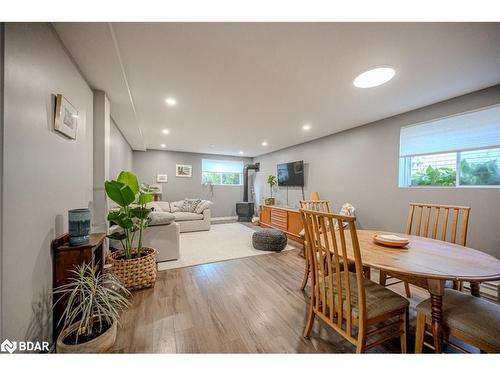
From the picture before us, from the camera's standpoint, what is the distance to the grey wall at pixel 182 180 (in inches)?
247

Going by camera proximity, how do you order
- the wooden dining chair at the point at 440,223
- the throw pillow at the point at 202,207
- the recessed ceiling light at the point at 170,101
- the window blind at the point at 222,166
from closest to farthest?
the wooden dining chair at the point at 440,223 → the recessed ceiling light at the point at 170,101 → the throw pillow at the point at 202,207 → the window blind at the point at 222,166

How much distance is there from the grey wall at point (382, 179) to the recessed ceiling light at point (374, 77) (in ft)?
4.26

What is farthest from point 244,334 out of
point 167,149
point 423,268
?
point 167,149

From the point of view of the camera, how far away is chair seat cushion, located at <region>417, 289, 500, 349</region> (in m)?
0.96

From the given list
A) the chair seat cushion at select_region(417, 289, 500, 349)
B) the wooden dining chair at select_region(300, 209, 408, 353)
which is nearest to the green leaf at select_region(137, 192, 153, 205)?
the wooden dining chair at select_region(300, 209, 408, 353)

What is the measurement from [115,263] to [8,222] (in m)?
1.34

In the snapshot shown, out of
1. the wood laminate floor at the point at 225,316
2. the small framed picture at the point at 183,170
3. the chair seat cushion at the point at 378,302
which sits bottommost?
the wood laminate floor at the point at 225,316

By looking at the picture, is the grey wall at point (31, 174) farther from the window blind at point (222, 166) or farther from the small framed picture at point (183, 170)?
the window blind at point (222, 166)

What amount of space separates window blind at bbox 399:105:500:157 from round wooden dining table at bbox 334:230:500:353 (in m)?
1.70

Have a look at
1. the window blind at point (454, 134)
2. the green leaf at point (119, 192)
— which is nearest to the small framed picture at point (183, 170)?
the green leaf at point (119, 192)

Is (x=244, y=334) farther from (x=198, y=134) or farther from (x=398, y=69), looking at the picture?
(x=198, y=134)

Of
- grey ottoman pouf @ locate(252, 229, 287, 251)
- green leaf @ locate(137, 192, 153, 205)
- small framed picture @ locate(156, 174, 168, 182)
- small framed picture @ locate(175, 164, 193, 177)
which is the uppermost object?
small framed picture @ locate(175, 164, 193, 177)

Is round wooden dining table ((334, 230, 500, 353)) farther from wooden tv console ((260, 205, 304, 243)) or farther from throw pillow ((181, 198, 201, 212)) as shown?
throw pillow ((181, 198, 201, 212))

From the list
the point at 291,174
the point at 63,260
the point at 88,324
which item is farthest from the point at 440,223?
the point at 63,260
